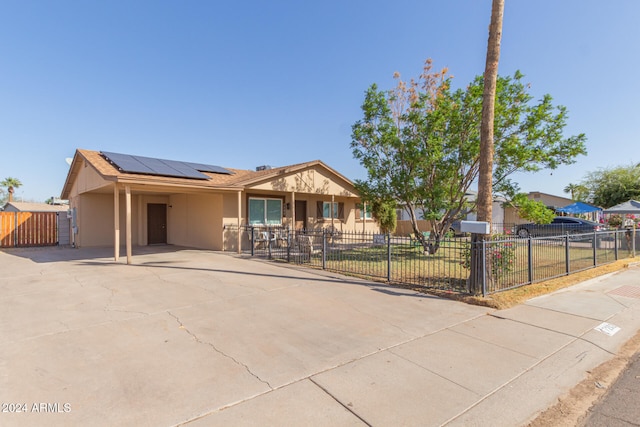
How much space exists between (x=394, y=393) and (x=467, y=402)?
2.16 feet

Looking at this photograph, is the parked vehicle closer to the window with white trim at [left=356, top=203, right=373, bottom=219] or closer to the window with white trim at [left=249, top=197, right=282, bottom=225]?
the window with white trim at [left=356, top=203, right=373, bottom=219]

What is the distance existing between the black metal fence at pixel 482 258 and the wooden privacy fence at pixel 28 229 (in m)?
11.6

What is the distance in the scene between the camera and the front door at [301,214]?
17.2 meters

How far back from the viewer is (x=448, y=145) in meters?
11.5

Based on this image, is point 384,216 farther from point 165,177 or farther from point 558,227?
point 165,177

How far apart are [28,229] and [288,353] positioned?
2027cm

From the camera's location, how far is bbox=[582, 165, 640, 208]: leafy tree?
29866mm

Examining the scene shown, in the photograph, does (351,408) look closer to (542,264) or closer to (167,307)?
(167,307)

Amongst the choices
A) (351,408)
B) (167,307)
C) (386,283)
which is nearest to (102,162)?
(167,307)

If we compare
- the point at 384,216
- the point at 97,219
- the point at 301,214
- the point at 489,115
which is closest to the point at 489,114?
the point at 489,115

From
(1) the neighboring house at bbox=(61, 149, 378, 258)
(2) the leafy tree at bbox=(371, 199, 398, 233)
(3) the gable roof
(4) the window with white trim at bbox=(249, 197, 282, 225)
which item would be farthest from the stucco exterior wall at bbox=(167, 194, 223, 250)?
(2) the leafy tree at bbox=(371, 199, 398, 233)

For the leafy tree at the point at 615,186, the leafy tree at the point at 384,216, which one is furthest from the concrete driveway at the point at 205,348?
the leafy tree at the point at 615,186

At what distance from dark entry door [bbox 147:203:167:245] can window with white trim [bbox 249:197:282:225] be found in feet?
18.3

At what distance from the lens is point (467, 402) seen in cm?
291
